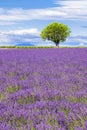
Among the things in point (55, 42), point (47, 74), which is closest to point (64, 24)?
point (55, 42)

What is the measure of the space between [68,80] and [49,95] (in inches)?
71.9

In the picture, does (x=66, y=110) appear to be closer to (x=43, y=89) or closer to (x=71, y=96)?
(x=71, y=96)

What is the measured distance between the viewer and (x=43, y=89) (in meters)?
5.52

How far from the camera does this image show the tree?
73.3 meters

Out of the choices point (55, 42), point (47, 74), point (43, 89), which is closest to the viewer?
point (43, 89)

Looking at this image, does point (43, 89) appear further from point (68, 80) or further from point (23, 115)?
point (23, 115)

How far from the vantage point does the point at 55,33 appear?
7388 cm

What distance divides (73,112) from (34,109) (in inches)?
19.5

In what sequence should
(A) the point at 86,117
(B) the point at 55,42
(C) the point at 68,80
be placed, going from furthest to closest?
(B) the point at 55,42 < (C) the point at 68,80 < (A) the point at 86,117

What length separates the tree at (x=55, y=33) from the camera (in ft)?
241

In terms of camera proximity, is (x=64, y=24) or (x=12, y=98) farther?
(x=64, y=24)

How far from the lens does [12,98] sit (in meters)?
4.87

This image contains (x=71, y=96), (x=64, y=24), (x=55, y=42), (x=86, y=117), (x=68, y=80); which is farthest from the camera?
(x=64, y=24)

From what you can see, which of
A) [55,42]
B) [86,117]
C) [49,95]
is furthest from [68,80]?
[55,42]
